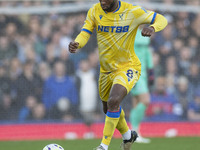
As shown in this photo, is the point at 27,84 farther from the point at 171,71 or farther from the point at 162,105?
the point at 171,71

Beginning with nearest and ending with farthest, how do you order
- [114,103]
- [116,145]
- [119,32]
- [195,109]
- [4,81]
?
[114,103]
[119,32]
[116,145]
[195,109]
[4,81]

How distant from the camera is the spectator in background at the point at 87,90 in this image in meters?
11.8

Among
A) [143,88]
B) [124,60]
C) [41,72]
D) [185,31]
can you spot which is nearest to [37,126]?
[41,72]

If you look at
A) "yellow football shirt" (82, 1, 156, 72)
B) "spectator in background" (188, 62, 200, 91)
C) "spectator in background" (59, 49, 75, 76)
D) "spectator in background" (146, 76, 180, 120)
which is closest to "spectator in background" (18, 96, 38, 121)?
"spectator in background" (59, 49, 75, 76)

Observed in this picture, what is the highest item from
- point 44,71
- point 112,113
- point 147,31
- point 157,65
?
point 147,31

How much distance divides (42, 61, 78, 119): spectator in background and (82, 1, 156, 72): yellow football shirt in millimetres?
5617

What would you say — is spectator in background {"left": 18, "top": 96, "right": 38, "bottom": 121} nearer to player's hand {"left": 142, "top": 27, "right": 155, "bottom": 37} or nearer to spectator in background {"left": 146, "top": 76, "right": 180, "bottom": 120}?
spectator in background {"left": 146, "top": 76, "right": 180, "bottom": 120}

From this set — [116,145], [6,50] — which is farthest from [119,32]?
[6,50]

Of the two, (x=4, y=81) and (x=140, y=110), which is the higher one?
(x=140, y=110)

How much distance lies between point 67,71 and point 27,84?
1.07 meters

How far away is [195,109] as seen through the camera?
1202 cm

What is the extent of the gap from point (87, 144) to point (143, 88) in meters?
1.55

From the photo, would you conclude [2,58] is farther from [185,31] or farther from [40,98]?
[185,31]

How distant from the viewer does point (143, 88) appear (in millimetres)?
9375
